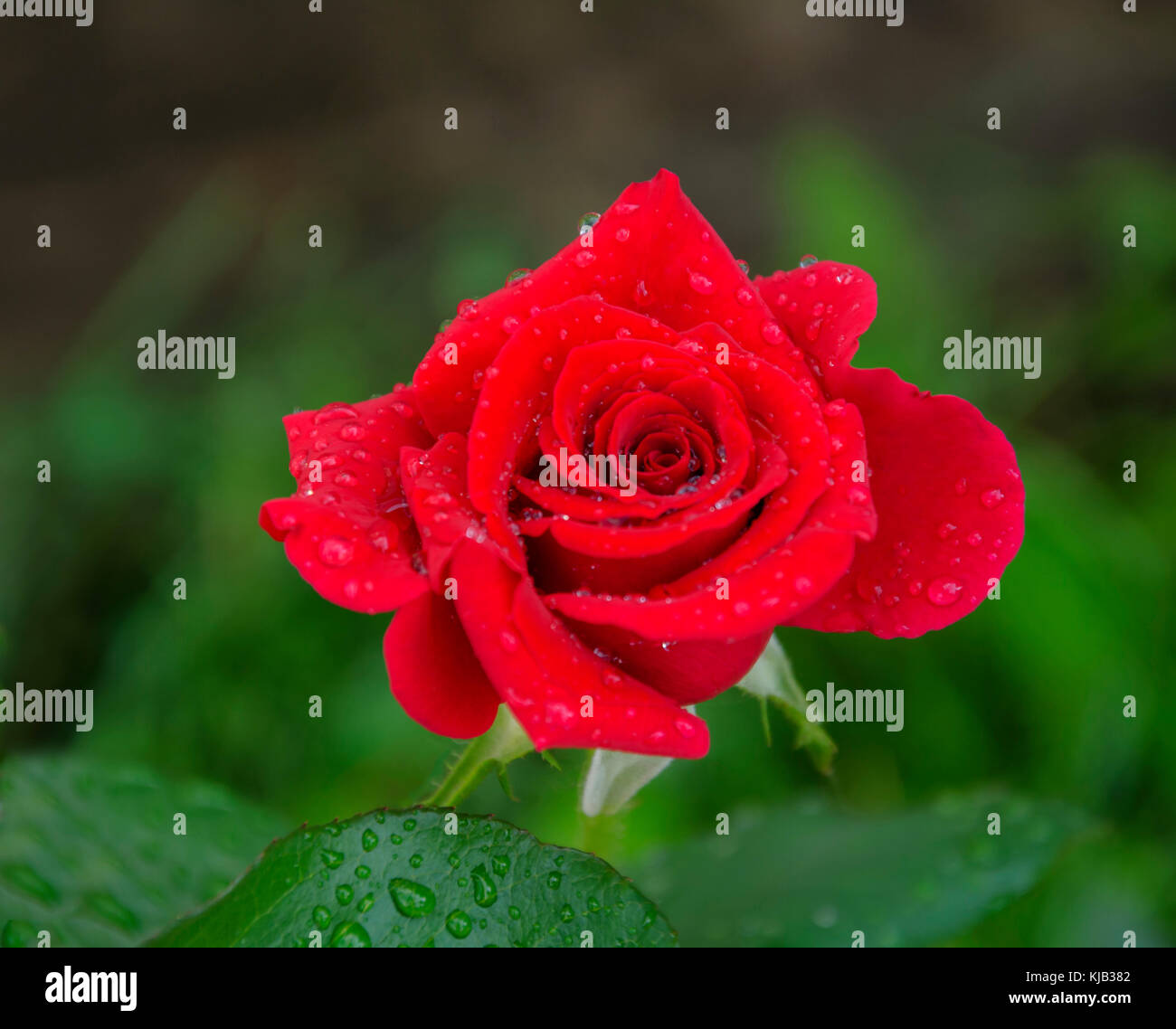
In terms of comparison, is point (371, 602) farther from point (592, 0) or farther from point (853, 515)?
point (592, 0)

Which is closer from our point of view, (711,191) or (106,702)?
(106,702)

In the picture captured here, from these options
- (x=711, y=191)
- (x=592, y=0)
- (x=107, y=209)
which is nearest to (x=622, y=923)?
(x=711, y=191)

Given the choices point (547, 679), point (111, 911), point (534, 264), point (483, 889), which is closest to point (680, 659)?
point (547, 679)

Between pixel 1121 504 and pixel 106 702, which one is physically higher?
pixel 1121 504

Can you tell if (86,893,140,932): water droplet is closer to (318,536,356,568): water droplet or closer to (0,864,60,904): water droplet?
(0,864,60,904): water droplet

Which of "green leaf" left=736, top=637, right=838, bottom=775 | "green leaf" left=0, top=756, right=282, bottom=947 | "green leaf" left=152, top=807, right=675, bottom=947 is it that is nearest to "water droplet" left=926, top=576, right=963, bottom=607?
"green leaf" left=736, top=637, right=838, bottom=775

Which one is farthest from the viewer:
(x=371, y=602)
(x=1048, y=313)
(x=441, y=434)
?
(x=1048, y=313)
